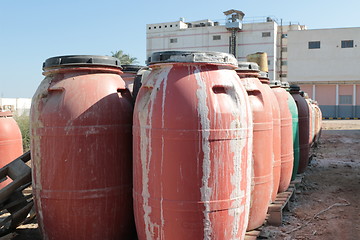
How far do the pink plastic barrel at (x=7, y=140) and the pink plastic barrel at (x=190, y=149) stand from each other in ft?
12.6

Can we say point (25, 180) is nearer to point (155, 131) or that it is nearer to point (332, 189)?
point (155, 131)

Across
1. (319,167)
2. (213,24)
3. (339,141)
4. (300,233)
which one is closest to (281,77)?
(213,24)

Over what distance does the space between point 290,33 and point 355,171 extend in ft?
94.1

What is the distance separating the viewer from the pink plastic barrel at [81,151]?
3.37 meters

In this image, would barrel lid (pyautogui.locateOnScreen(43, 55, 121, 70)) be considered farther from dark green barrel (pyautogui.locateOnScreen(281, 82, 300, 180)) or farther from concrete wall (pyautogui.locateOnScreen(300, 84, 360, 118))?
concrete wall (pyautogui.locateOnScreen(300, 84, 360, 118))

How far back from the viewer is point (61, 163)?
3.37 metres

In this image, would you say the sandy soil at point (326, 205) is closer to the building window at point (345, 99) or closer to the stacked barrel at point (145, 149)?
the stacked barrel at point (145, 149)

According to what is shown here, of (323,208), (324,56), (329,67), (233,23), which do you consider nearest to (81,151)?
(323,208)

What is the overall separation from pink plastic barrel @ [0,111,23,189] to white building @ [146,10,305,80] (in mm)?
34689

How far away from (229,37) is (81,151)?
3800 cm

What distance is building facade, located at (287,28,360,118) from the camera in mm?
33719

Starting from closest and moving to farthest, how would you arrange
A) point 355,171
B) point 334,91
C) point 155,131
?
point 155,131, point 355,171, point 334,91

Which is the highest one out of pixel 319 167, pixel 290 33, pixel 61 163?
pixel 290 33

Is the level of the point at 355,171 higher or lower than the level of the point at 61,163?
lower
